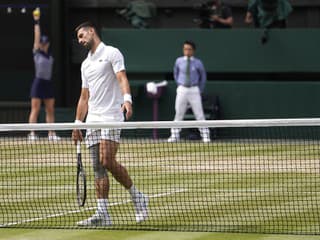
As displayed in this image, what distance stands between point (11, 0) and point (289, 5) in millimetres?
6095

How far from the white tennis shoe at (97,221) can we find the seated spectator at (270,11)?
12077 millimetres

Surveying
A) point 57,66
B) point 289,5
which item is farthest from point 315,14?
point 57,66

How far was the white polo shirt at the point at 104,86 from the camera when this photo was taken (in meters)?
10.9

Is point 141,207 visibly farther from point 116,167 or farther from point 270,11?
point 270,11

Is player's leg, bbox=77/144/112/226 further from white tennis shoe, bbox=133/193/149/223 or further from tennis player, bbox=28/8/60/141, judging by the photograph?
tennis player, bbox=28/8/60/141

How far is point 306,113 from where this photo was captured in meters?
21.9

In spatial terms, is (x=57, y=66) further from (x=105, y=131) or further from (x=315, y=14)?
(x=105, y=131)

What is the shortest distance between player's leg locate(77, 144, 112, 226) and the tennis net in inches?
4.5

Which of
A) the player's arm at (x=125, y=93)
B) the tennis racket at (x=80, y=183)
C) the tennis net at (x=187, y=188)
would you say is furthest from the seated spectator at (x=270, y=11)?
the player's arm at (x=125, y=93)

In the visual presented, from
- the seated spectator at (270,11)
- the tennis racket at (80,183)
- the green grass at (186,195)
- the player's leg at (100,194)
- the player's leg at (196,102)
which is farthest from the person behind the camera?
the seated spectator at (270,11)

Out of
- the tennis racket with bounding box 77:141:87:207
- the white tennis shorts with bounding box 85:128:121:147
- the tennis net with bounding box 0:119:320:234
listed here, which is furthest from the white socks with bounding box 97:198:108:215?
the white tennis shorts with bounding box 85:128:121:147

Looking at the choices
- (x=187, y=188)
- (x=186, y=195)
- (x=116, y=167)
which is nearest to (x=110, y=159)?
(x=116, y=167)

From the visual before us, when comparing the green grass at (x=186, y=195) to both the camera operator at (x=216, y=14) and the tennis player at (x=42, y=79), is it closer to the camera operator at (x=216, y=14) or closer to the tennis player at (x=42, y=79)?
the tennis player at (x=42, y=79)

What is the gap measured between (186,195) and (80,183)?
1594 millimetres
